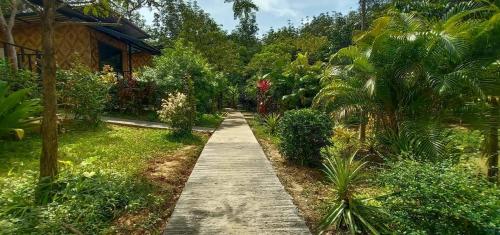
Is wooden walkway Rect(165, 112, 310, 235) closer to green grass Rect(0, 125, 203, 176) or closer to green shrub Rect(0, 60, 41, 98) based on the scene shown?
green grass Rect(0, 125, 203, 176)

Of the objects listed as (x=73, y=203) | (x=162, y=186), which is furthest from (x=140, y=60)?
(x=73, y=203)

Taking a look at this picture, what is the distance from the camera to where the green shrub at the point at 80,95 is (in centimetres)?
954

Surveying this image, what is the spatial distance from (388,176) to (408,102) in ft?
12.1

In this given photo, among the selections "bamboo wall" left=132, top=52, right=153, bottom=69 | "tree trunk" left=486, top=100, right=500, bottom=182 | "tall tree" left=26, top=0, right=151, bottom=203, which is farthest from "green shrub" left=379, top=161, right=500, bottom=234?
"bamboo wall" left=132, top=52, right=153, bottom=69

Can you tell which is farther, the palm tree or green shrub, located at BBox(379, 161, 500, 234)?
the palm tree

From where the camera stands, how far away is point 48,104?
4.18 m

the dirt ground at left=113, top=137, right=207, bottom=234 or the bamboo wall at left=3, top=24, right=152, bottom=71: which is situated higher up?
the bamboo wall at left=3, top=24, right=152, bottom=71

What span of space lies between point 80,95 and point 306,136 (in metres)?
6.71

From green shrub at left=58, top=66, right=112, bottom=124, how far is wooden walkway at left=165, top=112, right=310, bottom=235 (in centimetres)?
449

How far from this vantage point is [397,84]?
6914 mm

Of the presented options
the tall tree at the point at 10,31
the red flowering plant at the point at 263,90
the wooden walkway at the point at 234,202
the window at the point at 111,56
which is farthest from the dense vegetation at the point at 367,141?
the window at the point at 111,56

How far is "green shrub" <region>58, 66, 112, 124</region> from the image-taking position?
954 centimetres

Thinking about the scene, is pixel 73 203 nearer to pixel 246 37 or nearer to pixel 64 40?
pixel 64 40

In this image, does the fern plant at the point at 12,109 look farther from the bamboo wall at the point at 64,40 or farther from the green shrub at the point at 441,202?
the bamboo wall at the point at 64,40
